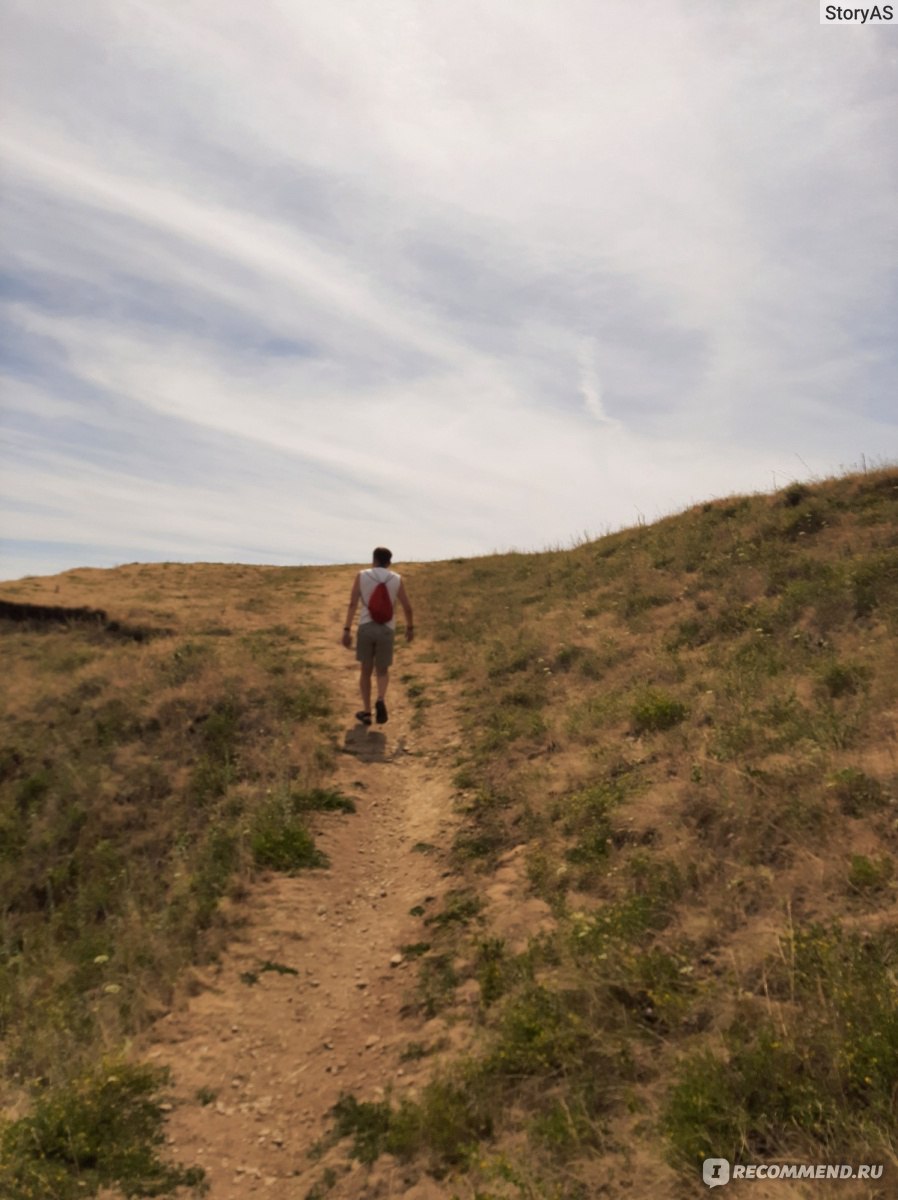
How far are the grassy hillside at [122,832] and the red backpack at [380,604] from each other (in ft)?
6.11

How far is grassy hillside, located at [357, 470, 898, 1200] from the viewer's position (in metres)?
3.49

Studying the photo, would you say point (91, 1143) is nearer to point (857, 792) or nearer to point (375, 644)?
point (857, 792)

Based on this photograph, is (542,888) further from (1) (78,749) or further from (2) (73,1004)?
(1) (78,749)

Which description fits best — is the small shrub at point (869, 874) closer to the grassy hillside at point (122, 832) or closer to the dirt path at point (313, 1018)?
the dirt path at point (313, 1018)

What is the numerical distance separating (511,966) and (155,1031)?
2.70m

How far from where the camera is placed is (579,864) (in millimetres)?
6281

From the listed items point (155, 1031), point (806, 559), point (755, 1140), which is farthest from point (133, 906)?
point (806, 559)

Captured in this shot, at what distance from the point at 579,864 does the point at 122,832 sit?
6.64 metres

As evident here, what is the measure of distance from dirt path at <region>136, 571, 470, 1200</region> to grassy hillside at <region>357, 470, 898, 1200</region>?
18.7 inches

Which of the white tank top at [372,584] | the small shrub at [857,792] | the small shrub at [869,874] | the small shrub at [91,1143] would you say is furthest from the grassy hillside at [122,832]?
the small shrub at [857,792]

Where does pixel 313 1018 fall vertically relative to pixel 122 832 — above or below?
below

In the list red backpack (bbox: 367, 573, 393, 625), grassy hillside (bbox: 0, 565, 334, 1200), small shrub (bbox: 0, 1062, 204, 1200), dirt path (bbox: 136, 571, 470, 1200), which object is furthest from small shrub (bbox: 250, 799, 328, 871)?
red backpack (bbox: 367, 573, 393, 625)

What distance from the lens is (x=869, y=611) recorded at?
9.65 meters

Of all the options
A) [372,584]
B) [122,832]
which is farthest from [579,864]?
[122,832]
